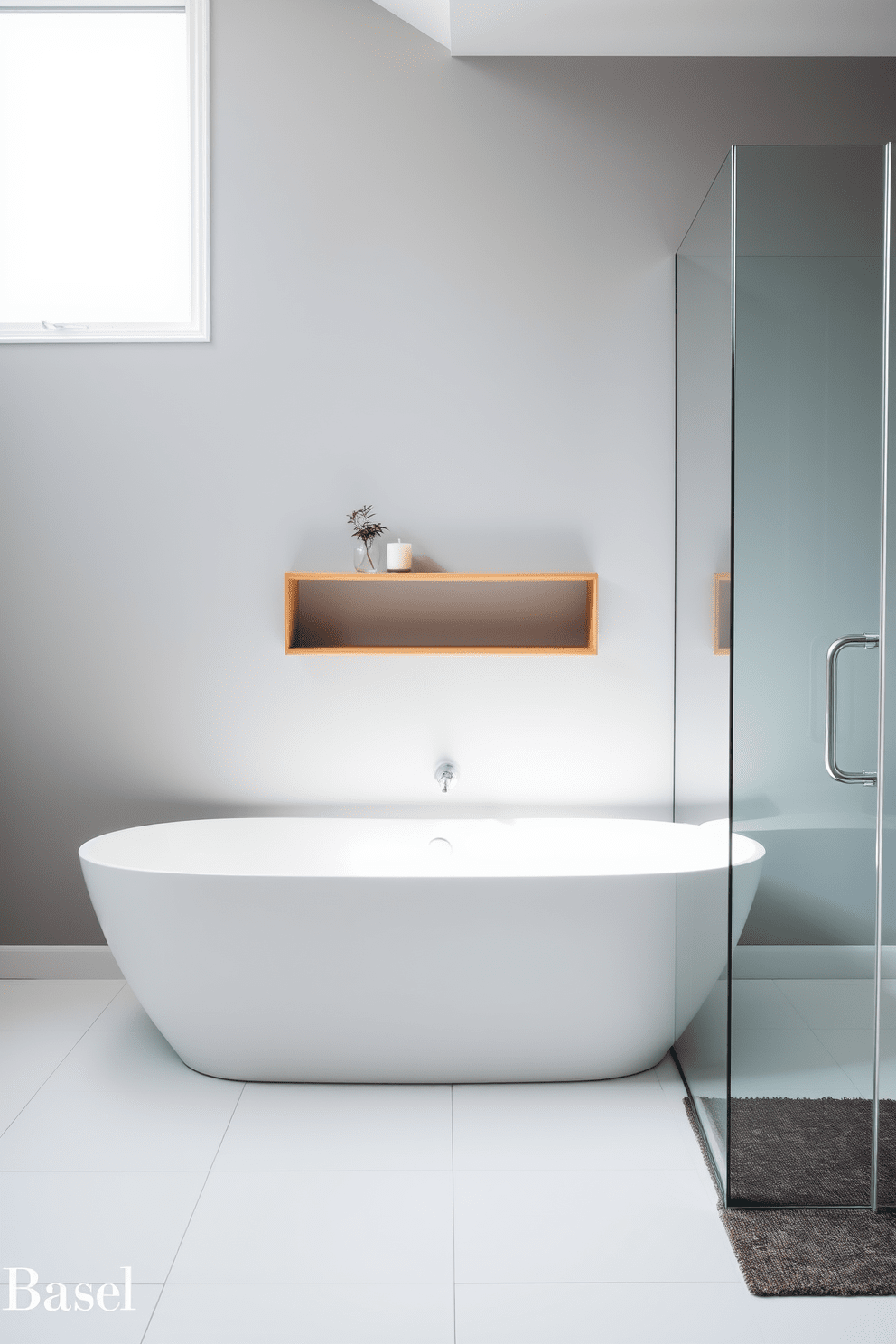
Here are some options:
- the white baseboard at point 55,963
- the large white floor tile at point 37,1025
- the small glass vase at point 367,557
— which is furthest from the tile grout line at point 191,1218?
the small glass vase at point 367,557

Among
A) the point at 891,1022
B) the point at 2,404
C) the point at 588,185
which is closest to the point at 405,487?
the point at 588,185

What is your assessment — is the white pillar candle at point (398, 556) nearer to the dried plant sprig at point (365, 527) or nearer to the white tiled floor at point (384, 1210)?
the dried plant sprig at point (365, 527)

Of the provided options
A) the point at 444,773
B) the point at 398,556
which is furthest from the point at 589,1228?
the point at 398,556

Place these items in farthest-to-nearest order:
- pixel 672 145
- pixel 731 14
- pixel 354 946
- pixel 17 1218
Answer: pixel 672 145 → pixel 731 14 → pixel 354 946 → pixel 17 1218

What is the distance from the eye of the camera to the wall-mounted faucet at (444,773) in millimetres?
2957

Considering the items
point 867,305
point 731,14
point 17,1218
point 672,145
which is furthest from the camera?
point 672,145

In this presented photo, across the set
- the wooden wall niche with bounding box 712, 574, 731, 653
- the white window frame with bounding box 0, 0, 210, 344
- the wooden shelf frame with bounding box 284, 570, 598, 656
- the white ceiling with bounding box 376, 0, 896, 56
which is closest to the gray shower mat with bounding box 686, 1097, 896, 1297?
the wooden wall niche with bounding box 712, 574, 731, 653

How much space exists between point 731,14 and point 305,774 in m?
2.57

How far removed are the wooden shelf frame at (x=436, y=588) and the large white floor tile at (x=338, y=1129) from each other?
4.07 ft

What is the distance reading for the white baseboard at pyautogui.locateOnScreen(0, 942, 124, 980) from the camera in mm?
3018

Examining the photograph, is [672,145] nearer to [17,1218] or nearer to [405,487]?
[405,487]

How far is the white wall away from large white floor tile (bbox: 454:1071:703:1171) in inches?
36.8

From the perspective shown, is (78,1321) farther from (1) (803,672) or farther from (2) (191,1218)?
(1) (803,672)

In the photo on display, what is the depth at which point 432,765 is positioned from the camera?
9.86ft
